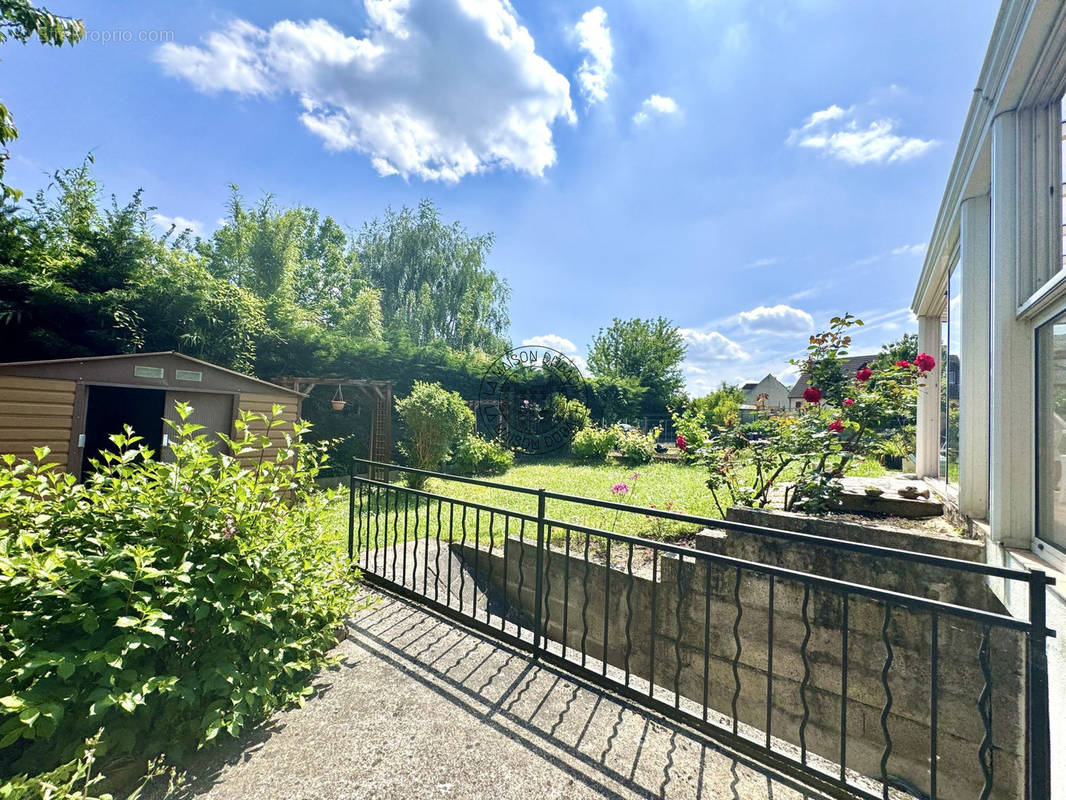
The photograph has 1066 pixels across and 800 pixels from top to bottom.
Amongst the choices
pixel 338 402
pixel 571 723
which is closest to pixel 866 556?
pixel 571 723

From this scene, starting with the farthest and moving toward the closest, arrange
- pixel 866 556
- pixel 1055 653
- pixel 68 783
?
1. pixel 866 556
2. pixel 1055 653
3. pixel 68 783

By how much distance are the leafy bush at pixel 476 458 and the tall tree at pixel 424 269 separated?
8.52 m

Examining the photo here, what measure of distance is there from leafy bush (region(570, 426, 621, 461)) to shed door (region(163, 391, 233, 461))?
25.1 ft

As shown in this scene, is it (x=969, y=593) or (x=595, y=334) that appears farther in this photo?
(x=595, y=334)

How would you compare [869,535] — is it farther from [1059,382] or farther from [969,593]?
[1059,382]

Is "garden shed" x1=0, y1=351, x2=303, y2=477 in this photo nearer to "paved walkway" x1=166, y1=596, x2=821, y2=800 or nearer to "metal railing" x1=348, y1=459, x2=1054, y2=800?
"paved walkway" x1=166, y1=596, x2=821, y2=800

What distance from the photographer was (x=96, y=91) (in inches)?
201

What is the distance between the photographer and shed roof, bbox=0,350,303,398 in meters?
4.41

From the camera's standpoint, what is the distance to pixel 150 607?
128 centimetres

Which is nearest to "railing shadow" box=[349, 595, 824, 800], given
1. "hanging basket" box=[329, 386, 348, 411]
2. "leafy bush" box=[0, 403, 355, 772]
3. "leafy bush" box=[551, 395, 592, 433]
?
"leafy bush" box=[0, 403, 355, 772]

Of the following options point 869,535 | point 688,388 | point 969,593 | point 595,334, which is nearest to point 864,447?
point 869,535

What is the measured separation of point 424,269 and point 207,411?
11.8m

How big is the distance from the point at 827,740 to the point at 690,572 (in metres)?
1.14

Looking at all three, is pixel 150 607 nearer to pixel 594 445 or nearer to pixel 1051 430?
pixel 1051 430
